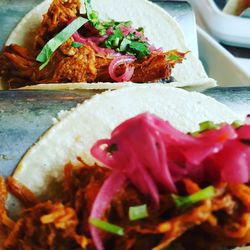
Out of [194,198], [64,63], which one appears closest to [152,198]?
[194,198]

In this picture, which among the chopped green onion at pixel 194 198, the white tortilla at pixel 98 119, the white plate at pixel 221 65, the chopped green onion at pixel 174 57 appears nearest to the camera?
the chopped green onion at pixel 194 198

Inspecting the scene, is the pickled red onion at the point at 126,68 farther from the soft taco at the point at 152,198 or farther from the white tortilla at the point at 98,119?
the soft taco at the point at 152,198

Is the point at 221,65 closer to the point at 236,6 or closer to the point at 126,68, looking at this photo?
the point at 126,68

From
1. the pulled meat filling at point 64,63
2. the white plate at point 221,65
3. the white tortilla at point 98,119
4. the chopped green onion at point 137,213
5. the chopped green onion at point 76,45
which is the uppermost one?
the chopped green onion at point 137,213

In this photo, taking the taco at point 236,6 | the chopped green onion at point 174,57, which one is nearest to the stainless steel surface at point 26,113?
the chopped green onion at point 174,57

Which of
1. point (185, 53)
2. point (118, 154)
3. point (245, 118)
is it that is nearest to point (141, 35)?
point (185, 53)

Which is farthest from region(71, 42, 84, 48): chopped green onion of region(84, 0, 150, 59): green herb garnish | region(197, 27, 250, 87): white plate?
region(197, 27, 250, 87): white plate

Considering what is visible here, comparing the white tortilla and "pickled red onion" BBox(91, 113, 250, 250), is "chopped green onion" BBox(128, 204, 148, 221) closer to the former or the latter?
"pickled red onion" BBox(91, 113, 250, 250)
